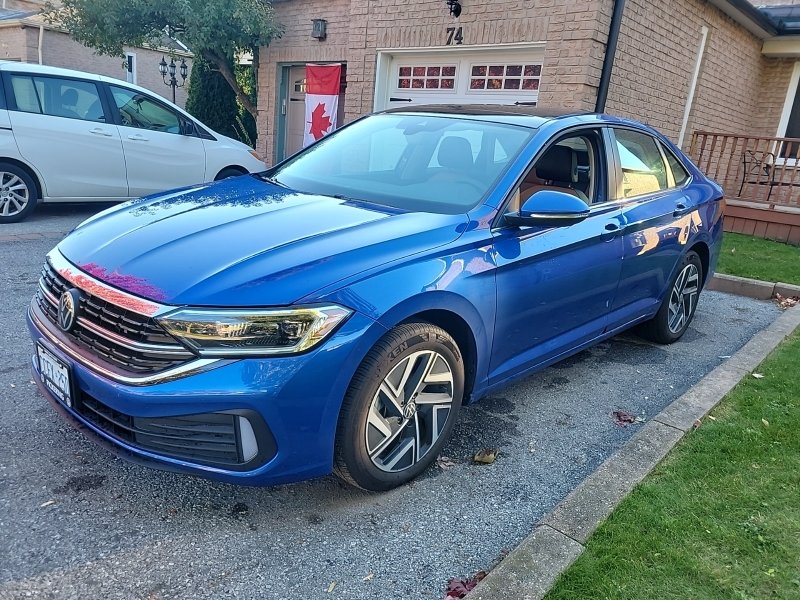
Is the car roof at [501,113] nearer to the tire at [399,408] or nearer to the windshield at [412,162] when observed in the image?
the windshield at [412,162]

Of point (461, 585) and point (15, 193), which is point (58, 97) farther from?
point (461, 585)

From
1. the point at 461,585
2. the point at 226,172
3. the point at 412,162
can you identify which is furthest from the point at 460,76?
the point at 461,585

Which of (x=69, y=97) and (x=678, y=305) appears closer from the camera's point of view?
(x=678, y=305)

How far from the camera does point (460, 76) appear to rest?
8.81 metres

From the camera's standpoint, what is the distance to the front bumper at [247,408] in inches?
81.3

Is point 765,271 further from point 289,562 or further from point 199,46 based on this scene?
point 199,46

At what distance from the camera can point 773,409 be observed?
137 inches

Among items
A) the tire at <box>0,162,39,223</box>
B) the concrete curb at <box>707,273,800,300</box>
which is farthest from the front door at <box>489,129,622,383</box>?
the tire at <box>0,162,39,223</box>

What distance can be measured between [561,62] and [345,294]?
6.18 metres

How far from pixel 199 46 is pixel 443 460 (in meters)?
9.30

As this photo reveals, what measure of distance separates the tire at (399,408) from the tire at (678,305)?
2.44 meters

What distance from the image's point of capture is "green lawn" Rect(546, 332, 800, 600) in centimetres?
211

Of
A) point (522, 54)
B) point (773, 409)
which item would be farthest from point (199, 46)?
point (773, 409)

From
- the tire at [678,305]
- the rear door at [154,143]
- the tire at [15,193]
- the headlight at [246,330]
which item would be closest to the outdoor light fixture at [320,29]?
the rear door at [154,143]
